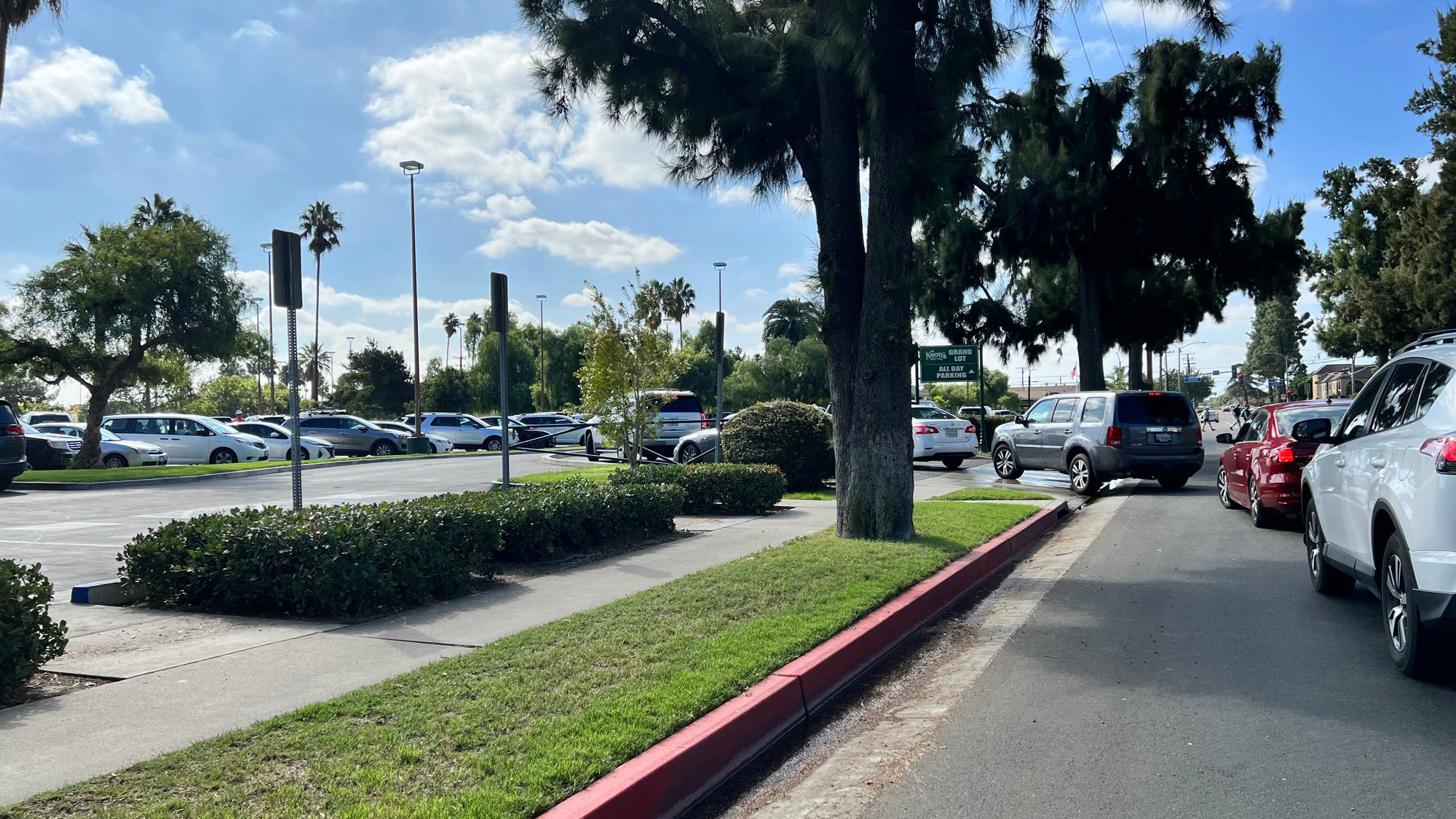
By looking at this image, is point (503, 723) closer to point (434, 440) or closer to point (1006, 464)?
point (1006, 464)

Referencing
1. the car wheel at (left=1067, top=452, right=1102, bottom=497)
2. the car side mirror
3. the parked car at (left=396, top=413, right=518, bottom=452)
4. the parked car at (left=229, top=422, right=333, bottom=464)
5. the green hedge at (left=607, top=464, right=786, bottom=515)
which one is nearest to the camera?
the car side mirror

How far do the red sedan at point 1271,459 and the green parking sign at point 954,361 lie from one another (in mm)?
20716

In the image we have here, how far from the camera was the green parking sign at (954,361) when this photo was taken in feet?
114

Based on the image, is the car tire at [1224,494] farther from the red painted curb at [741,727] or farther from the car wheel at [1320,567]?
the red painted curb at [741,727]

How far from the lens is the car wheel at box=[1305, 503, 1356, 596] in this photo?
25.3 feet

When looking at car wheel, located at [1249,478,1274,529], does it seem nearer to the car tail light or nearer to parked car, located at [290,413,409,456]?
the car tail light

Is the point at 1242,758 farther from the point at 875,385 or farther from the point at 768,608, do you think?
the point at 875,385

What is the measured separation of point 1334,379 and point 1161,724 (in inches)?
5858

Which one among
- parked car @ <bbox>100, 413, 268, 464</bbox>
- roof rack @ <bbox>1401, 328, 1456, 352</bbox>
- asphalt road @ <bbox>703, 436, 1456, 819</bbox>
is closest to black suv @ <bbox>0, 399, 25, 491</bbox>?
parked car @ <bbox>100, 413, 268, 464</bbox>

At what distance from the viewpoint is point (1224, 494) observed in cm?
1485

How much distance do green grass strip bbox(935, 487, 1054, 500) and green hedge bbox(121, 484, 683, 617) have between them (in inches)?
359

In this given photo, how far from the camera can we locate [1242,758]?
440 cm

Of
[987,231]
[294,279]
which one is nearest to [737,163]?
[294,279]

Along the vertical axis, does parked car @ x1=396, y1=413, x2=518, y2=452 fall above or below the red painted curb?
above
